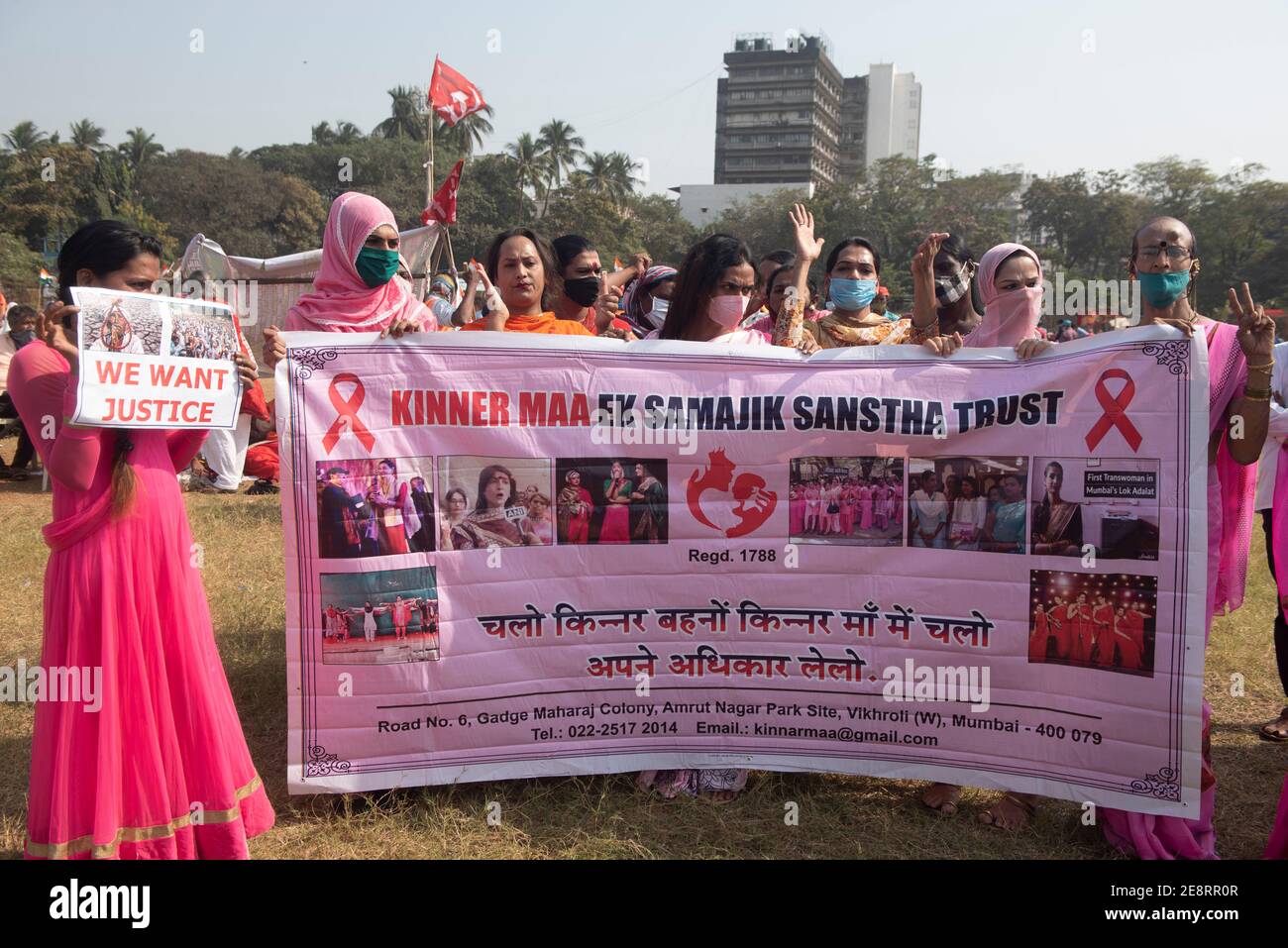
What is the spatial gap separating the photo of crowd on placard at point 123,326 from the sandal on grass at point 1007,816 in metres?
3.03

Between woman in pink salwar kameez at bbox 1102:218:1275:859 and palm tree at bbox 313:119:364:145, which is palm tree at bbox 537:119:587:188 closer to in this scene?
palm tree at bbox 313:119:364:145

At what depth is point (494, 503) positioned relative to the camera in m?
3.16

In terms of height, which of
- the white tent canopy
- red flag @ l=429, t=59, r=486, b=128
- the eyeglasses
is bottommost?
the eyeglasses

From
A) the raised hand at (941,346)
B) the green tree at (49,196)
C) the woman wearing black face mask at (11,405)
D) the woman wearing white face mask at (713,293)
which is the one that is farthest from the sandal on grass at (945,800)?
the green tree at (49,196)

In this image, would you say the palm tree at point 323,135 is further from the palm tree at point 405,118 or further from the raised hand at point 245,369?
the raised hand at point 245,369

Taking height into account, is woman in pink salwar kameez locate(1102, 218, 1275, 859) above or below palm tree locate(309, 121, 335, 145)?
below

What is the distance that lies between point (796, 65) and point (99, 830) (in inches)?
4115

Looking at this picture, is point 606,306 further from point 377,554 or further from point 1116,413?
point 1116,413

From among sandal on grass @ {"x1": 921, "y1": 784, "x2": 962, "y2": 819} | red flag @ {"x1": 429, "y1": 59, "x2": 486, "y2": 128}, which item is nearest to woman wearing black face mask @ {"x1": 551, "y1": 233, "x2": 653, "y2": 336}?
sandal on grass @ {"x1": 921, "y1": 784, "x2": 962, "y2": 819}

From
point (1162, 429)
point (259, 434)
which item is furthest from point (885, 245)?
point (1162, 429)

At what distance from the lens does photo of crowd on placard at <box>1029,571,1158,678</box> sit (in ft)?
9.73

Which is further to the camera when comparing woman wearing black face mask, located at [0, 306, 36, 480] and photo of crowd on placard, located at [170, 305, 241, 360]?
woman wearing black face mask, located at [0, 306, 36, 480]

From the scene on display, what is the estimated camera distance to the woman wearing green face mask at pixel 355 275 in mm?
3361

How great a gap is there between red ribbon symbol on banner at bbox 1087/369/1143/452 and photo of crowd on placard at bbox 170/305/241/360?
8.94 ft
